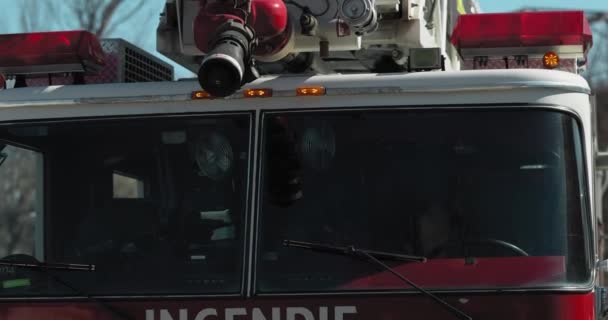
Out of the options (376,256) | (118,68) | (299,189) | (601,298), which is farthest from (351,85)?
(118,68)

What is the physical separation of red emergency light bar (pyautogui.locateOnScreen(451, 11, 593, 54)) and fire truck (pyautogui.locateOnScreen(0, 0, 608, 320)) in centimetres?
2

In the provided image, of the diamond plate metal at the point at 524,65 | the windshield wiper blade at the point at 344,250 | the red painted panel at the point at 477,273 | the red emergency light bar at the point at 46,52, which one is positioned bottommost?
the red painted panel at the point at 477,273

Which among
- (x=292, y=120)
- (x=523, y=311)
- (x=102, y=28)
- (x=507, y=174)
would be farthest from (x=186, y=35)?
(x=102, y=28)

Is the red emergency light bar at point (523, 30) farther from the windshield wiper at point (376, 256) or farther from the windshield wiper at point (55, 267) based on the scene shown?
the windshield wiper at point (55, 267)

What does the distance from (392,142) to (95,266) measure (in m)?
1.17

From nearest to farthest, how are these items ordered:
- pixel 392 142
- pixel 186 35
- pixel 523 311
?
1. pixel 523 311
2. pixel 392 142
3. pixel 186 35

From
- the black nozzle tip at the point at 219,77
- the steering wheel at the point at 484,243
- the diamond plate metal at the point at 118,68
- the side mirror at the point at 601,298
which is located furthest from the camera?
the diamond plate metal at the point at 118,68

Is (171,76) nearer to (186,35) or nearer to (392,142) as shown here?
(186,35)

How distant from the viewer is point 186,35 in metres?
4.71

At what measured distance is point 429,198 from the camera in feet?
13.6

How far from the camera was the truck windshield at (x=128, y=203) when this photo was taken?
13.8 ft

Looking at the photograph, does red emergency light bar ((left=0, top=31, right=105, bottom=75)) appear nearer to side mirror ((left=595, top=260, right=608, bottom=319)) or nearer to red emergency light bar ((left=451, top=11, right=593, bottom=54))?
red emergency light bar ((left=451, top=11, right=593, bottom=54))

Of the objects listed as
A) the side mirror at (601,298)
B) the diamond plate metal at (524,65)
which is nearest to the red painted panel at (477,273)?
the side mirror at (601,298)

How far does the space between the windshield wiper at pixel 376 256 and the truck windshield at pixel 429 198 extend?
20 millimetres
